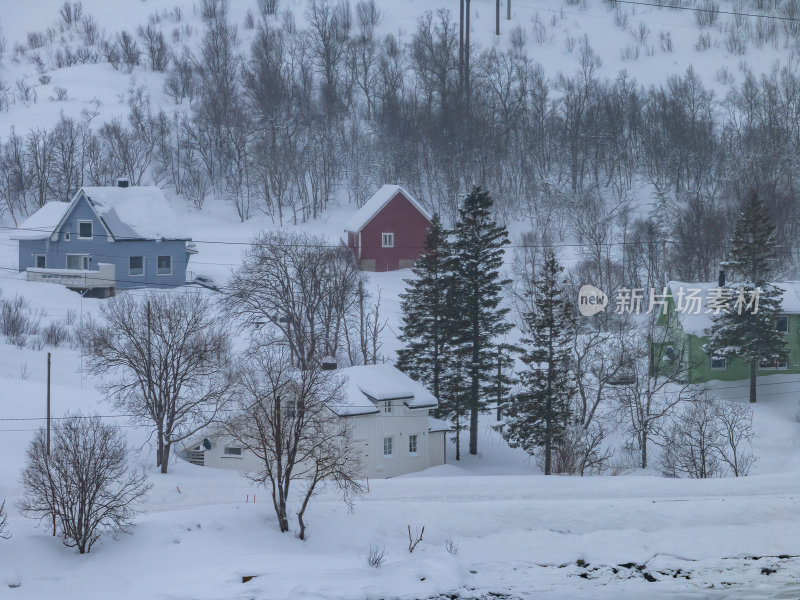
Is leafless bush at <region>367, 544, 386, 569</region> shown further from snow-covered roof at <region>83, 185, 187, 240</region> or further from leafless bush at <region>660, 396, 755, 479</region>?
snow-covered roof at <region>83, 185, 187, 240</region>

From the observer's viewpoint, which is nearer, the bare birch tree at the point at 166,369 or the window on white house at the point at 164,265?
the bare birch tree at the point at 166,369

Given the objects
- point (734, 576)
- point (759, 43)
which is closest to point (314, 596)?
point (734, 576)

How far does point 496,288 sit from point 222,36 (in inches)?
2544

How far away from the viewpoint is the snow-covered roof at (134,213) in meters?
54.8

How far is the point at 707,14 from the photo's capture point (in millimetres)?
113125

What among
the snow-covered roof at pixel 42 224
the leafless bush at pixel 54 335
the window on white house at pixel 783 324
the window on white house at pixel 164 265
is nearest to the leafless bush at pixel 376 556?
the leafless bush at pixel 54 335

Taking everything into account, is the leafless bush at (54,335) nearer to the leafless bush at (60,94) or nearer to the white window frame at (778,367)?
the white window frame at (778,367)

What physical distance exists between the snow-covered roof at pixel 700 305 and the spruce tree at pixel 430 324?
570 inches

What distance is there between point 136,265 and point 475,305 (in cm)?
2190

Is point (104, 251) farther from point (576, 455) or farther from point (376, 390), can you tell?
point (576, 455)

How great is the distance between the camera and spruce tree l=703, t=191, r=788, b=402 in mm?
47469

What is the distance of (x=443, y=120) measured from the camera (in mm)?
80688

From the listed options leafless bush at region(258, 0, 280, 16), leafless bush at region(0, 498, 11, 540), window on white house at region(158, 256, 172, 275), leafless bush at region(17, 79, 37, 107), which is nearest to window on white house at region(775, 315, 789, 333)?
window on white house at region(158, 256, 172, 275)

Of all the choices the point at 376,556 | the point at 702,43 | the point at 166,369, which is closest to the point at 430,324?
the point at 166,369
